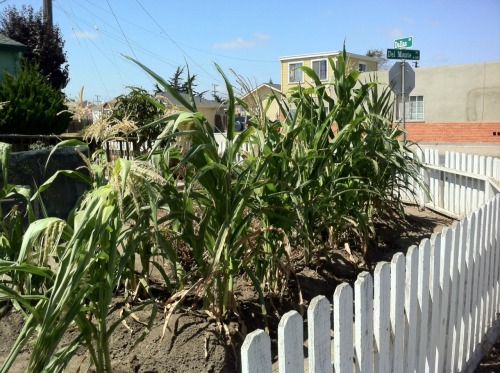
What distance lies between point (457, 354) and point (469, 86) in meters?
30.1

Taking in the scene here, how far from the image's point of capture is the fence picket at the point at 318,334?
1.90 metres

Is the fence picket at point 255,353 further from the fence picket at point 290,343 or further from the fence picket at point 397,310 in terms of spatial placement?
the fence picket at point 397,310

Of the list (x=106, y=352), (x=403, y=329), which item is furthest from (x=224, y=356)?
(x=403, y=329)

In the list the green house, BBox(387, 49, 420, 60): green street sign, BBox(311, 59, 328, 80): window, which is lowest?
BBox(387, 49, 420, 60): green street sign

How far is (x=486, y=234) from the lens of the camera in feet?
13.4

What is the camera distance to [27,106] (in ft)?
45.0

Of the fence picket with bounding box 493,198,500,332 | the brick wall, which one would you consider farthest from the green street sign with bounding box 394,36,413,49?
the brick wall

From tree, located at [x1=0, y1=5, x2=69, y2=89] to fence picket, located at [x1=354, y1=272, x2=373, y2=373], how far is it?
27308mm

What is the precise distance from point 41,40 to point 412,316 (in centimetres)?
2878

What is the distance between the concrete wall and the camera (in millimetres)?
30281

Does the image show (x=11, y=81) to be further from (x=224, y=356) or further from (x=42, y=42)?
(x=42, y=42)

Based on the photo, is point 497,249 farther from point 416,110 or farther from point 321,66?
point 321,66

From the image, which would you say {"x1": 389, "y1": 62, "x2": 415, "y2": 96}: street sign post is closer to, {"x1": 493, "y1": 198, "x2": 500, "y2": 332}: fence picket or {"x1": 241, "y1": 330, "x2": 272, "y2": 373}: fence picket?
{"x1": 493, "y1": 198, "x2": 500, "y2": 332}: fence picket

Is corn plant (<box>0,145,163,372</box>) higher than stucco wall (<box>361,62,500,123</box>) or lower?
lower
